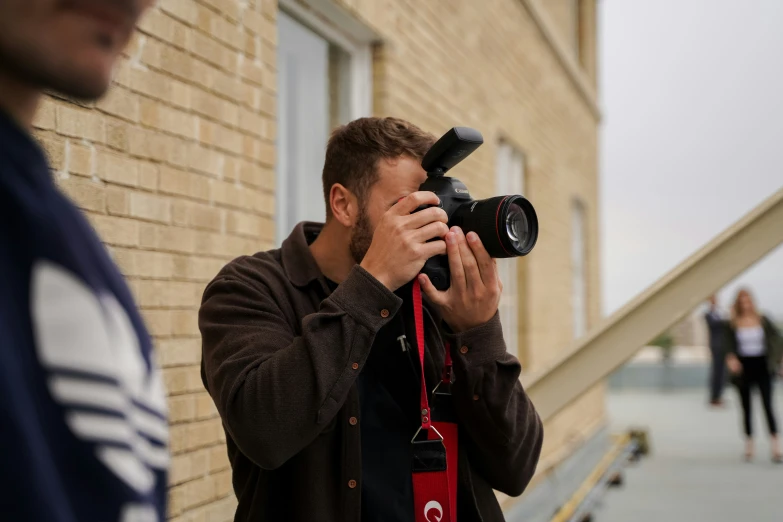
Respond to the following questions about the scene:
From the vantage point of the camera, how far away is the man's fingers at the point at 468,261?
5.24 ft

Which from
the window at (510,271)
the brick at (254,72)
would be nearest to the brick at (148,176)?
the brick at (254,72)

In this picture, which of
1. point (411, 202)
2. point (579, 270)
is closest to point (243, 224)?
point (411, 202)

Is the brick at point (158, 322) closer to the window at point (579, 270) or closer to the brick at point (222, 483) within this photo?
the brick at point (222, 483)

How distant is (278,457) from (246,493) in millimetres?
244

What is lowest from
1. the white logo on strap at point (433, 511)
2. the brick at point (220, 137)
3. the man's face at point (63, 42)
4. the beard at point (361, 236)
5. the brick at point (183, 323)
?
the white logo on strap at point (433, 511)

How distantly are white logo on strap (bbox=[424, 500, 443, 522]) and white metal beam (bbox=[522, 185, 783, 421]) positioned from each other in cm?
98

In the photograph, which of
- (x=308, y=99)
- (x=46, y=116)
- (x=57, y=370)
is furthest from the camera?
(x=308, y=99)

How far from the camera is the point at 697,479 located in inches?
300

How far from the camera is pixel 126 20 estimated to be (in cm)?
64

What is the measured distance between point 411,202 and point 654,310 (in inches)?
48.9

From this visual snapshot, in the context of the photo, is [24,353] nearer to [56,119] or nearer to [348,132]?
[348,132]

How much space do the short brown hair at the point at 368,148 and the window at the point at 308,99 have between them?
5.14 feet

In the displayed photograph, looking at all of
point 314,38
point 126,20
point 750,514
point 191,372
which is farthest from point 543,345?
point 126,20

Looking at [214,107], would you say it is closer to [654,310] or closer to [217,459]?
[217,459]
